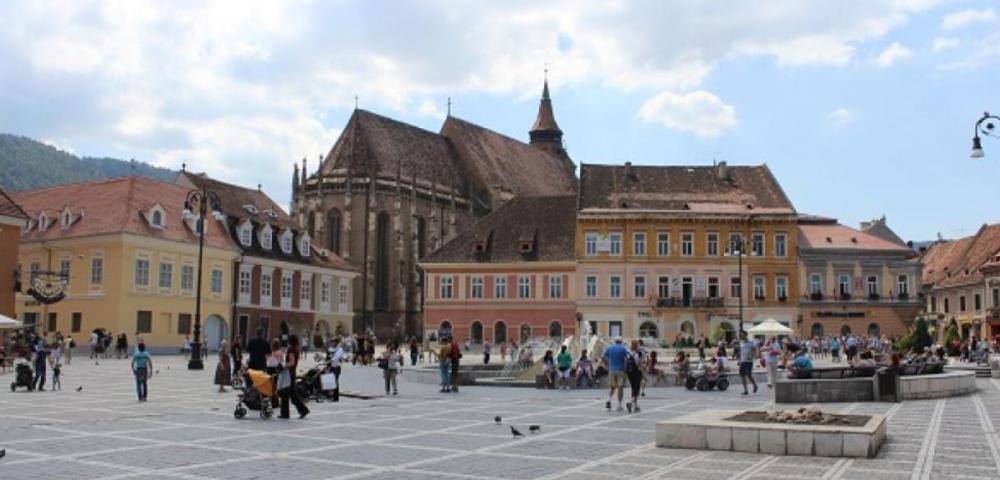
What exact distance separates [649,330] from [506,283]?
976 centimetres

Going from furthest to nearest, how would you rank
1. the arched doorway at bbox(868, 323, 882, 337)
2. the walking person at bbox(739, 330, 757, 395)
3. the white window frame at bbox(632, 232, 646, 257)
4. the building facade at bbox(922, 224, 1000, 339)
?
the building facade at bbox(922, 224, 1000, 339), the white window frame at bbox(632, 232, 646, 257), the arched doorway at bbox(868, 323, 882, 337), the walking person at bbox(739, 330, 757, 395)

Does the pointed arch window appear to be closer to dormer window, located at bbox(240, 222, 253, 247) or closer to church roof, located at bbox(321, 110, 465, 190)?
church roof, located at bbox(321, 110, 465, 190)

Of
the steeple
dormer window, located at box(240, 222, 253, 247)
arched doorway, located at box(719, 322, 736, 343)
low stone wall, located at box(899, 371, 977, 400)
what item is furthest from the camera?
the steeple

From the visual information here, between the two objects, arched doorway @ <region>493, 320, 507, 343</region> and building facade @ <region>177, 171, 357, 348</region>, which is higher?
building facade @ <region>177, 171, 357, 348</region>

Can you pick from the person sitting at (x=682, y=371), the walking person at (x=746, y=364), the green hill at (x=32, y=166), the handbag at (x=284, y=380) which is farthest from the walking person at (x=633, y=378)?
the green hill at (x=32, y=166)

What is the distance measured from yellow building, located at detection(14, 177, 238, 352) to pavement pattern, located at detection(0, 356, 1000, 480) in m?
27.6

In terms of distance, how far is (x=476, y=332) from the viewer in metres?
65.2

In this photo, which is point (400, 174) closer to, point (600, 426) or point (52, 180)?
point (600, 426)

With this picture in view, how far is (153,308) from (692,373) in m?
33.4

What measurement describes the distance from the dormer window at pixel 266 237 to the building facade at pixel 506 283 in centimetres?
1015

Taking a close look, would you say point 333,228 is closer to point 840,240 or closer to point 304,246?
point 304,246

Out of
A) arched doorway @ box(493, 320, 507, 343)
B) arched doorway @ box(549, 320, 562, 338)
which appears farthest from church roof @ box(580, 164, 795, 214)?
arched doorway @ box(493, 320, 507, 343)

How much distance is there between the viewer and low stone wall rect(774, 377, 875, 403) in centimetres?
2162

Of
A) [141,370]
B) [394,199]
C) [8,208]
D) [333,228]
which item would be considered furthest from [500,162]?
[141,370]
